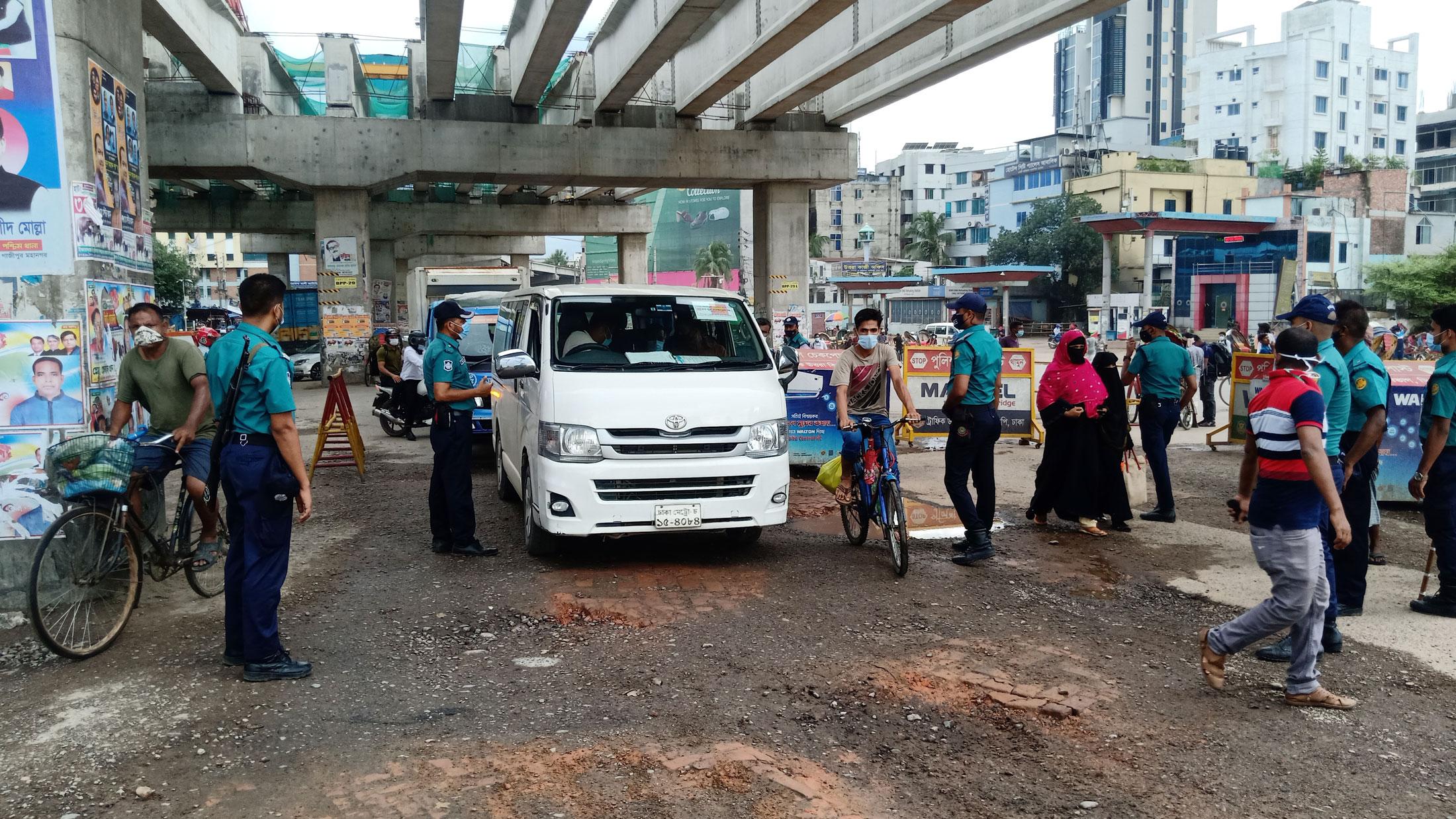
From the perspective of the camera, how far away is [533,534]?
7758mm

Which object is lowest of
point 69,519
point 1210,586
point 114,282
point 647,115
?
point 1210,586

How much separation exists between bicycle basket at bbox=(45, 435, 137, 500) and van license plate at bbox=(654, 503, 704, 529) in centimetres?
314

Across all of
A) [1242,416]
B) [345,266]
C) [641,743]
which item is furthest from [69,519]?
[345,266]

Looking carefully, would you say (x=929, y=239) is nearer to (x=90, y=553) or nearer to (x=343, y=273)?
(x=343, y=273)

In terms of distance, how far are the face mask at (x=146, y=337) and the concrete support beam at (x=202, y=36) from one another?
422 inches

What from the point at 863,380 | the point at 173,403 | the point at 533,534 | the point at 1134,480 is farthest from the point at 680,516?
the point at 1134,480

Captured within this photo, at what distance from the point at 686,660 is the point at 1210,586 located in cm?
391

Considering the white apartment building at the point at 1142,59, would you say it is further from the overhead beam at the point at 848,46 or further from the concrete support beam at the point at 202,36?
the concrete support beam at the point at 202,36

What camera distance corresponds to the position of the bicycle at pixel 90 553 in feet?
17.2

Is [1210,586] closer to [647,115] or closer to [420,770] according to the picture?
[420,770]

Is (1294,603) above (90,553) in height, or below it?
below

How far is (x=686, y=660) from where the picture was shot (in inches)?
218

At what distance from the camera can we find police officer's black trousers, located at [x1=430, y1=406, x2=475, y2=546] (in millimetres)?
7836

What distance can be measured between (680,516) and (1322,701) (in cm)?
385
